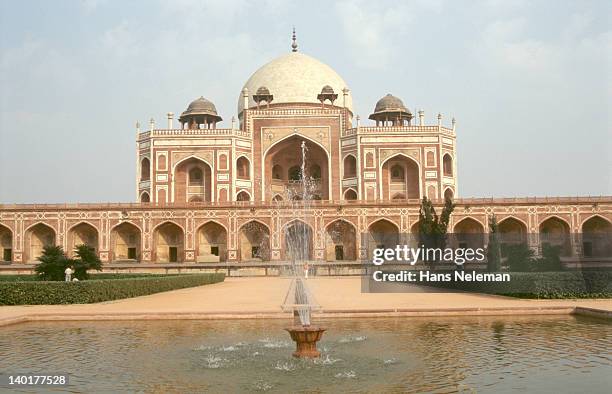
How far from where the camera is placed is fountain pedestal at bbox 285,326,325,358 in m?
7.47

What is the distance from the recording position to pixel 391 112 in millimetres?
38094

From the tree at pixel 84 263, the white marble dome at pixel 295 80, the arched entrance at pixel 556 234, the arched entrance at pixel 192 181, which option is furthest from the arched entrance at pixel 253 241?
the tree at pixel 84 263

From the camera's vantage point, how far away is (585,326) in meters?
9.80

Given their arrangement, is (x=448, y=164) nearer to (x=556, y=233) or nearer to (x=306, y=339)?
(x=556, y=233)

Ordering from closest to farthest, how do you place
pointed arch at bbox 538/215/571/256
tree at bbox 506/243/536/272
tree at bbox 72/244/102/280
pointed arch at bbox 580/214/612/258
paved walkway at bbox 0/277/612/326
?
paved walkway at bbox 0/277/612/326 → tree at bbox 506/243/536/272 → tree at bbox 72/244/102/280 → pointed arch at bbox 538/215/571/256 → pointed arch at bbox 580/214/612/258

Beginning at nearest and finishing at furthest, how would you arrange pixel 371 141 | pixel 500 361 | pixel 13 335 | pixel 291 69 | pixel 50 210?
pixel 500 361 < pixel 13 335 < pixel 50 210 < pixel 371 141 < pixel 291 69

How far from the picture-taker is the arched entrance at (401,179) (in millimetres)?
36344

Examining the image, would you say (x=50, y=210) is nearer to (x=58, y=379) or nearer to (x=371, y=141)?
(x=371, y=141)

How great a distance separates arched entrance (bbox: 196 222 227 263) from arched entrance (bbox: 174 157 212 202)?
12.6 feet

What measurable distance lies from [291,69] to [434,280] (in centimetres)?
2606

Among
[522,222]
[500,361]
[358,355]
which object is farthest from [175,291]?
[522,222]

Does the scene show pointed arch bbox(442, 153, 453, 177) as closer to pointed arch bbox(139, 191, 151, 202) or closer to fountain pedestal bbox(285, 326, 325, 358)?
pointed arch bbox(139, 191, 151, 202)

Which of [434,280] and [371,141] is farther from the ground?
[371,141]

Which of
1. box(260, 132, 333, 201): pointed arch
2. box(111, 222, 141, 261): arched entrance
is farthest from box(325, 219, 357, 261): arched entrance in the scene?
box(111, 222, 141, 261): arched entrance
